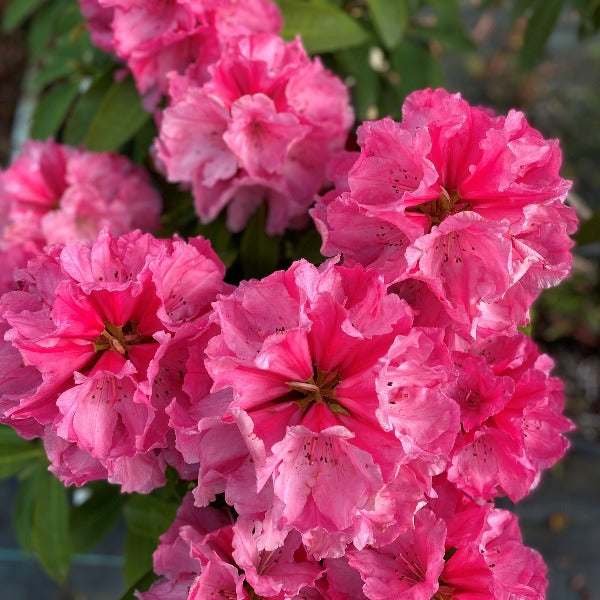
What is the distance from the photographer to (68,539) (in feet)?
3.81

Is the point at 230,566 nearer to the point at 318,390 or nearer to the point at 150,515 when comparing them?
the point at 318,390

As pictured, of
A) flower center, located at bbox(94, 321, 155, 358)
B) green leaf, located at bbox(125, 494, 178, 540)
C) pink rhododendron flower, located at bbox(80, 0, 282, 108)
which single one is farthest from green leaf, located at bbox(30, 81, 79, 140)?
flower center, located at bbox(94, 321, 155, 358)

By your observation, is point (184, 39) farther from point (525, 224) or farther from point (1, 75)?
point (1, 75)

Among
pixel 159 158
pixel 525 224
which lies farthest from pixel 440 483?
pixel 159 158

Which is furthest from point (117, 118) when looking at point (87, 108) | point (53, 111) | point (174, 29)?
point (53, 111)

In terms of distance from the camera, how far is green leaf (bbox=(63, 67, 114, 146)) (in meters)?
1.13

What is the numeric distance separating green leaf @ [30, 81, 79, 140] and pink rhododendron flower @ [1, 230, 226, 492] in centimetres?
77

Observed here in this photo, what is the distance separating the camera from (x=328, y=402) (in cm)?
58

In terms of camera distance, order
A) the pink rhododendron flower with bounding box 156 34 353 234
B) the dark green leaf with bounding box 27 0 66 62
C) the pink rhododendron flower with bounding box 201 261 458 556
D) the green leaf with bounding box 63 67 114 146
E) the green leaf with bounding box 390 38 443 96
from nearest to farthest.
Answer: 1. the pink rhododendron flower with bounding box 201 261 458 556
2. the pink rhododendron flower with bounding box 156 34 353 234
3. the green leaf with bounding box 63 67 114 146
4. the green leaf with bounding box 390 38 443 96
5. the dark green leaf with bounding box 27 0 66 62

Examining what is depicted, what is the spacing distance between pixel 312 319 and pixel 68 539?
2.64 feet

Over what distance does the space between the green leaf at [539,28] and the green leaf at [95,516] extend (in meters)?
1.07

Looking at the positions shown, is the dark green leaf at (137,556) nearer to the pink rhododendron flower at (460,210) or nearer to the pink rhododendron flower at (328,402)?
the pink rhododendron flower at (328,402)

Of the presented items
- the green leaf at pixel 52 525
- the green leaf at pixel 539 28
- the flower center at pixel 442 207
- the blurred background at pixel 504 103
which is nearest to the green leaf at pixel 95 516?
the green leaf at pixel 52 525

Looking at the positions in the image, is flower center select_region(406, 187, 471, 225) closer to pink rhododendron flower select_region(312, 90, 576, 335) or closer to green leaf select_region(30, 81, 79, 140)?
pink rhododendron flower select_region(312, 90, 576, 335)
